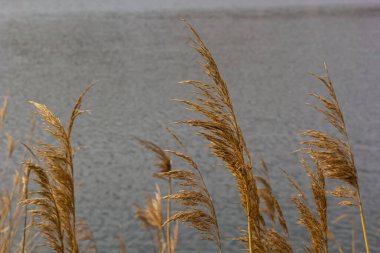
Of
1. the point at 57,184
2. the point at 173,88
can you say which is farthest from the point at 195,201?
the point at 173,88

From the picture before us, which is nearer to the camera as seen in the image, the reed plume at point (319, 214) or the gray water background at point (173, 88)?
the reed plume at point (319, 214)

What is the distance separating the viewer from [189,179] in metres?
2.62

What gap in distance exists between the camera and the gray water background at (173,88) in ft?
42.3

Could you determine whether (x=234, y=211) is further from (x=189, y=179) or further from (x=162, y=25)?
(x=162, y=25)

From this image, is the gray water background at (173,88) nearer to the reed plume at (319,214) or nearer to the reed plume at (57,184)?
the reed plume at (319,214)

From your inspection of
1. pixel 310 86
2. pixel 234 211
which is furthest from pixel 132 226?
pixel 310 86

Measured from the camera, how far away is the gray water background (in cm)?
1289

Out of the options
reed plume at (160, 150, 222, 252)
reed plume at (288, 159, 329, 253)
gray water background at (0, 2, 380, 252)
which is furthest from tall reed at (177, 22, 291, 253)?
gray water background at (0, 2, 380, 252)

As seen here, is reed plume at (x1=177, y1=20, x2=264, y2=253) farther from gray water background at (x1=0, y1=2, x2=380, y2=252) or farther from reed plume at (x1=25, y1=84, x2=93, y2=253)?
gray water background at (x1=0, y1=2, x2=380, y2=252)

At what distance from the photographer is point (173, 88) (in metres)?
Result: 22.9

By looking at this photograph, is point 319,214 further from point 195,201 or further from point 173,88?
point 173,88

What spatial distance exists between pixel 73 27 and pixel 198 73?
16.2 meters

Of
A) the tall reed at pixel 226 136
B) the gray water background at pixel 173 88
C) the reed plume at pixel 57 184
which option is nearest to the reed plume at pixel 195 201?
the tall reed at pixel 226 136

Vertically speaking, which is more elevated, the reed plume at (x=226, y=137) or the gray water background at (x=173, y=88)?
the gray water background at (x=173, y=88)
